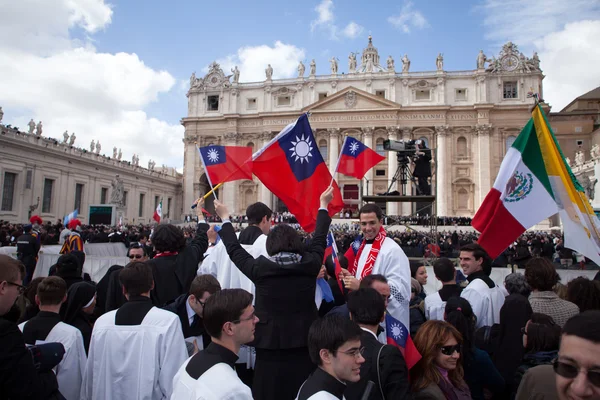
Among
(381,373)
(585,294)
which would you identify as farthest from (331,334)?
(585,294)

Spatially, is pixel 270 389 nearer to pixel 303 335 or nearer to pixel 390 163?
pixel 303 335

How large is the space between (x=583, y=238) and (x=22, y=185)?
1357 inches

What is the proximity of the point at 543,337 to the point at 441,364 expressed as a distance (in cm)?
87

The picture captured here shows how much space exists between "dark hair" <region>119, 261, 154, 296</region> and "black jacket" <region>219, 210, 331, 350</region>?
787 millimetres

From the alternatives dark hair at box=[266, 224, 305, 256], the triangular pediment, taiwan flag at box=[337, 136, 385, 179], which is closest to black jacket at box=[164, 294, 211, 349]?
dark hair at box=[266, 224, 305, 256]

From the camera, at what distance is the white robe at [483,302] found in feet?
14.1

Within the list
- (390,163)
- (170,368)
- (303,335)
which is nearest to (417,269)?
(303,335)

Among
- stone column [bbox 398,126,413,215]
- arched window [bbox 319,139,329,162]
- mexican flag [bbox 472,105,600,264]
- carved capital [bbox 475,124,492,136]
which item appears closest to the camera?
mexican flag [bbox 472,105,600,264]

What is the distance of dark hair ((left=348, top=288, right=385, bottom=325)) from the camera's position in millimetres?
2541

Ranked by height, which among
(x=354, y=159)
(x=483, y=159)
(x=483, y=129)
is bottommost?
(x=354, y=159)

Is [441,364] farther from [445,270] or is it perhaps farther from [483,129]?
[483,129]

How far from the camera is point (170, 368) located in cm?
282

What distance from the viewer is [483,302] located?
14.1 ft

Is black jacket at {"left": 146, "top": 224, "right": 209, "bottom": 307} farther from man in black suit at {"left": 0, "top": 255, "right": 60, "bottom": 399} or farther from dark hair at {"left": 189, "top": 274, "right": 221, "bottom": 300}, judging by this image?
man in black suit at {"left": 0, "top": 255, "right": 60, "bottom": 399}
